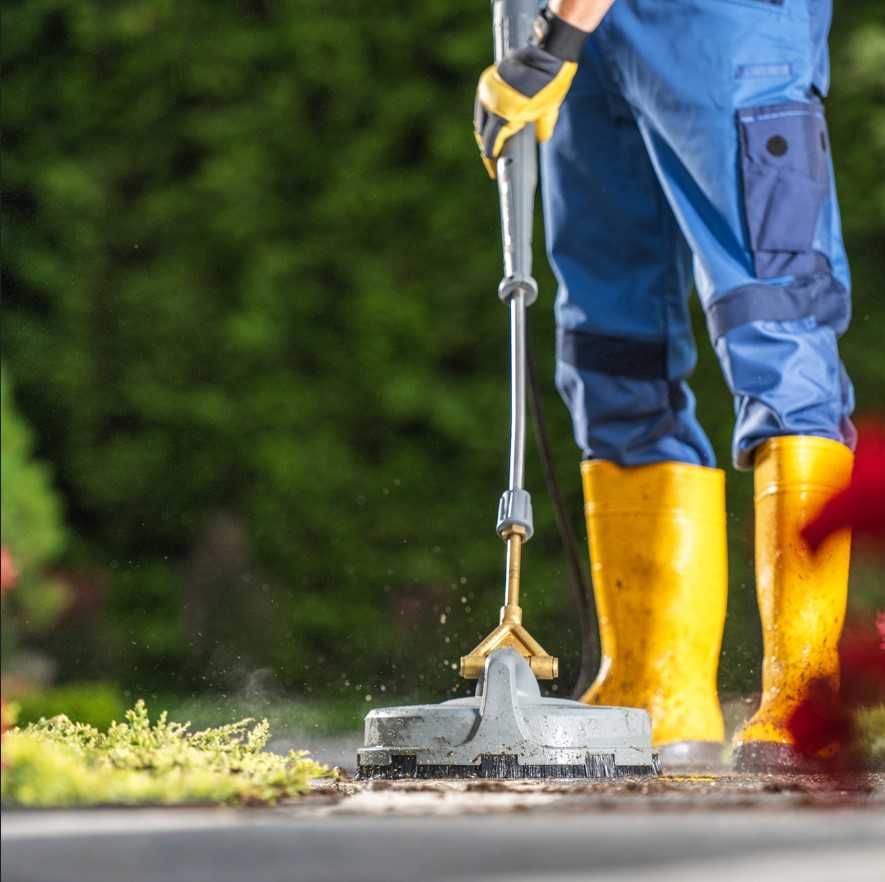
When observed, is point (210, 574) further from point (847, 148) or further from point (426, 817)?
point (426, 817)

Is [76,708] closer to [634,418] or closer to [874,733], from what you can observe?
[634,418]

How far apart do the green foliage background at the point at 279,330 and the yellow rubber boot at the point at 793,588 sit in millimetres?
1765

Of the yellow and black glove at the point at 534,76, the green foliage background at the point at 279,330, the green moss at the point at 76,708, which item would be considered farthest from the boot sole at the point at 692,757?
the green foliage background at the point at 279,330

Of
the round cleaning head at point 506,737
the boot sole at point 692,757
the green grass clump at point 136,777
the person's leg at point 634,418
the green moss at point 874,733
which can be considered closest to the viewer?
the green grass clump at point 136,777

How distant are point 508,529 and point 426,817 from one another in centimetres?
83

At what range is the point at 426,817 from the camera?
87cm

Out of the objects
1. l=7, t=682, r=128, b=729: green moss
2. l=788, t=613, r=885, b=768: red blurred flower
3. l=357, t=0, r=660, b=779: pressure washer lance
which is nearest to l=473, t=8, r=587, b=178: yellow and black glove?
l=357, t=0, r=660, b=779: pressure washer lance

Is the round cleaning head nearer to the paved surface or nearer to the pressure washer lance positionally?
the pressure washer lance

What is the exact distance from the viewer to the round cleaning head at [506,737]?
1464mm

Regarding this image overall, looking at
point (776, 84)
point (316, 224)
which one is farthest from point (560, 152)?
point (316, 224)

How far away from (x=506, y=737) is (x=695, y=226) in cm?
75

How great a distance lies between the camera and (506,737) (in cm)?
146

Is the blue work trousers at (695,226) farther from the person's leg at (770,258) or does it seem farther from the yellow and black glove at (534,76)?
the yellow and black glove at (534,76)

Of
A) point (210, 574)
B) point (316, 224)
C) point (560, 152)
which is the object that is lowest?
point (210, 574)
